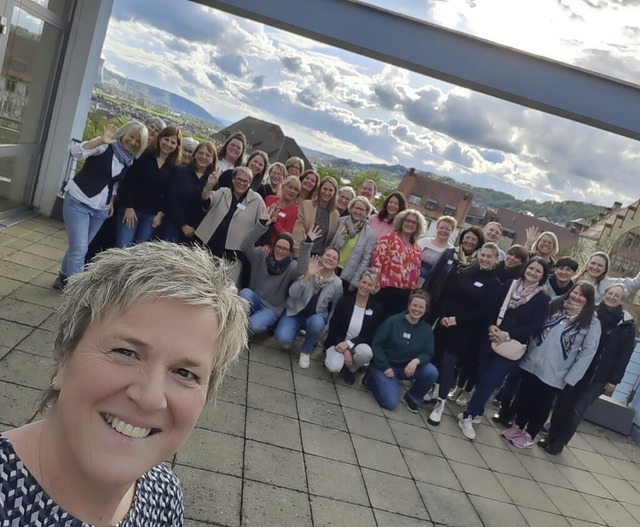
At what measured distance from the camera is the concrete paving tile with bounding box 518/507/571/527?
3.84m

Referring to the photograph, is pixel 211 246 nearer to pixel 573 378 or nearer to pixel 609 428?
pixel 573 378

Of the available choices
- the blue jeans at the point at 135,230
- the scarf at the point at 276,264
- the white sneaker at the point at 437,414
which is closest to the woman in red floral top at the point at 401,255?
the scarf at the point at 276,264

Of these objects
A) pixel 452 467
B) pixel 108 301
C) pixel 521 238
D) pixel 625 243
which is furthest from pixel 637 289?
pixel 108 301

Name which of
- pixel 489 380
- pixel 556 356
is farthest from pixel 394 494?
pixel 556 356

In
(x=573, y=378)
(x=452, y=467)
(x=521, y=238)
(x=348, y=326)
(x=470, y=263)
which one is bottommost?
(x=452, y=467)

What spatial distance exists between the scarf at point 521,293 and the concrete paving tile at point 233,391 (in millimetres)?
2734

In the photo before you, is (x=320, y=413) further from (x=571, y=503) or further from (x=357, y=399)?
(x=571, y=503)

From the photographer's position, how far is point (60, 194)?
712cm

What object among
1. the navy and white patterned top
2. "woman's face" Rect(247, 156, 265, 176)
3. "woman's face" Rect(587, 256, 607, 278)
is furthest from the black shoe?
the navy and white patterned top

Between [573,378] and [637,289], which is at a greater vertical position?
[637,289]

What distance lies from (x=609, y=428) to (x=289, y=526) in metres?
5.48

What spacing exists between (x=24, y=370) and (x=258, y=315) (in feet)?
7.71

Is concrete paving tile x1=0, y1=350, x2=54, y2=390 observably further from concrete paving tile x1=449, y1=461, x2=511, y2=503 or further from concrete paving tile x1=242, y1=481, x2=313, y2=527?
concrete paving tile x1=449, y1=461, x2=511, y2=503

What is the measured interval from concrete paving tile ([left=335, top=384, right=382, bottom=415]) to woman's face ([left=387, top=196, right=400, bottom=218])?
6.39 ft
